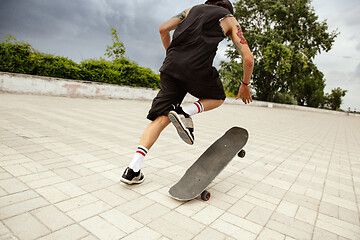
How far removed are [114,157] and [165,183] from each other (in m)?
1.05

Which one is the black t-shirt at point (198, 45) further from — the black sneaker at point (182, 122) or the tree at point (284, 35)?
the tree at point (284, 35)

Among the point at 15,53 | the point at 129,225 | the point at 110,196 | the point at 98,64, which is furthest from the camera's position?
the point at 98,64

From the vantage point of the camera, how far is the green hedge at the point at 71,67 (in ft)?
31.4

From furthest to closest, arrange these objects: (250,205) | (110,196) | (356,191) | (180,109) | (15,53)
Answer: (15,53)
(356,191)
(180,109)
(250,205)
(110,196)

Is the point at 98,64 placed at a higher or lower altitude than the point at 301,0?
lower

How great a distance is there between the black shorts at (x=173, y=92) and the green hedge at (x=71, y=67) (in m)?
9.70

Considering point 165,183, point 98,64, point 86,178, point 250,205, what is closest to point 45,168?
point 86,178

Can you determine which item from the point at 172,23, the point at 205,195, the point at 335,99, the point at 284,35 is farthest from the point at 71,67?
the point at 335,99

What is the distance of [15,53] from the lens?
973cm

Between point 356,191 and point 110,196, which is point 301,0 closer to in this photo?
point 356,191

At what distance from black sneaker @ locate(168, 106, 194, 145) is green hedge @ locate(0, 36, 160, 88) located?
9922 mm

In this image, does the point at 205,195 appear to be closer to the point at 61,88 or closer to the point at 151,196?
the point at 151,196

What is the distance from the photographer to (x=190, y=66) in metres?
2.28

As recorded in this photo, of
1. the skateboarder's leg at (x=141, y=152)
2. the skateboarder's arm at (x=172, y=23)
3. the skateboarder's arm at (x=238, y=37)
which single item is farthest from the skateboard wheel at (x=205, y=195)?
the skateboarder's arm at (x=172, y=23)
